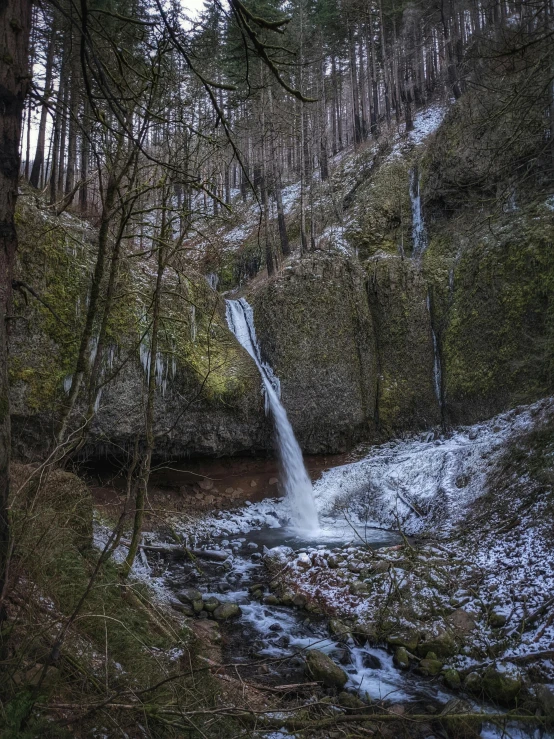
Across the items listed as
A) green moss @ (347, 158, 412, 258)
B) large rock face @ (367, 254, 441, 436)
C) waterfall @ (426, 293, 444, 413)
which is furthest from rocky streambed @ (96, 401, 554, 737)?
green moss @ (347, 158, 412, 258)

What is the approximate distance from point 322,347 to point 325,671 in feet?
29.9

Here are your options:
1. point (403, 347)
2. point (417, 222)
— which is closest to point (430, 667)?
point (403, 347)

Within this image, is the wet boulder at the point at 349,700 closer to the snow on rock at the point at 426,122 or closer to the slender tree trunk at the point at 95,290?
the slender tree trunk at the point at 95,290

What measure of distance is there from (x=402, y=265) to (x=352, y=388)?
414cm

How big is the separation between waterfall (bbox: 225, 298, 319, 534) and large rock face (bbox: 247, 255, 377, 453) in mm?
228

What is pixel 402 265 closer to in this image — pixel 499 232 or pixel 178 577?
pixel 499 232

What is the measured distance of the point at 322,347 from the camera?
516 inches

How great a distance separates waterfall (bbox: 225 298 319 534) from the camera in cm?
1093

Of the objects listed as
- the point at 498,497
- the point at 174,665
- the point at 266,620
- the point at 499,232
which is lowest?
the point at 266,620

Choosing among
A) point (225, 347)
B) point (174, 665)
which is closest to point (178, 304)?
point (225, 347)

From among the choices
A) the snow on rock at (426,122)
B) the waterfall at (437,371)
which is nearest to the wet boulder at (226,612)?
the waterfall at (437,371)

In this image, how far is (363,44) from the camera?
28.0m

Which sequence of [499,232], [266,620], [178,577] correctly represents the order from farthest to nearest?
1. [499,232]
2. [178,577]
3. [266,620]

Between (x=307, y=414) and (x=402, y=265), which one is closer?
(x=307, y=414)
